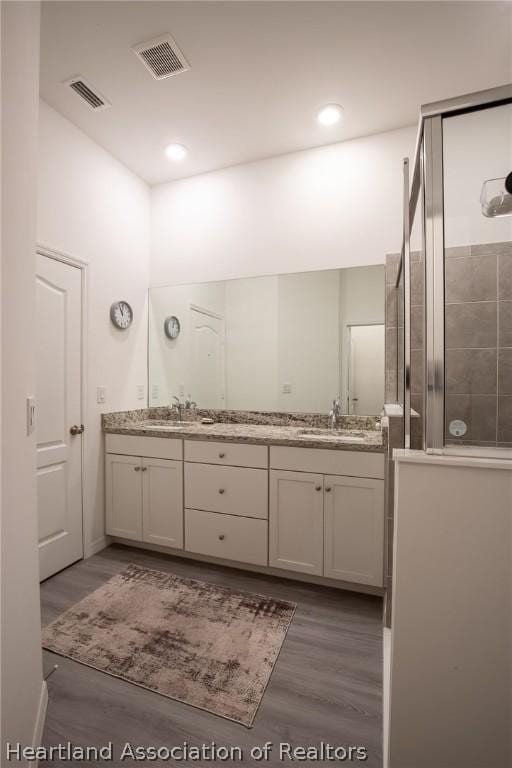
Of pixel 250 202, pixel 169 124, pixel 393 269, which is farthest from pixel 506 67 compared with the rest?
pixel 169 124

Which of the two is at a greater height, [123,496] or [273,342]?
[273,342]

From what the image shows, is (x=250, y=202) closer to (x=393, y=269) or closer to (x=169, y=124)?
(x=169, y=124)

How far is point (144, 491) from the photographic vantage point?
2.47m

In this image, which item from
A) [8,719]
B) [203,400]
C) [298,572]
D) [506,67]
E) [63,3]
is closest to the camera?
[8,719]

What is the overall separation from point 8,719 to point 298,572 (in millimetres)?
1505

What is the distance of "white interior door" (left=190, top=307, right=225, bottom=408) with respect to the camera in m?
2.88

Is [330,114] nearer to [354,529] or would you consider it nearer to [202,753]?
[354,529]

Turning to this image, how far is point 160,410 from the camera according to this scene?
121 inches

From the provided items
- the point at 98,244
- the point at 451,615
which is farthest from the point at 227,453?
the point at 98,244

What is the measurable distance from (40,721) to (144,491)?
1.34 m

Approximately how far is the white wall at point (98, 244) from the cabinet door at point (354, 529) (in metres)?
1.66

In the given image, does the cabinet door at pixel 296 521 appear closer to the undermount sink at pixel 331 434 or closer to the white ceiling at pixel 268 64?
the undermount sink at pixel 331 434

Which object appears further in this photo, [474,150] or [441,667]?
[474,150]

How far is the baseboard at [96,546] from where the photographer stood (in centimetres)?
244
